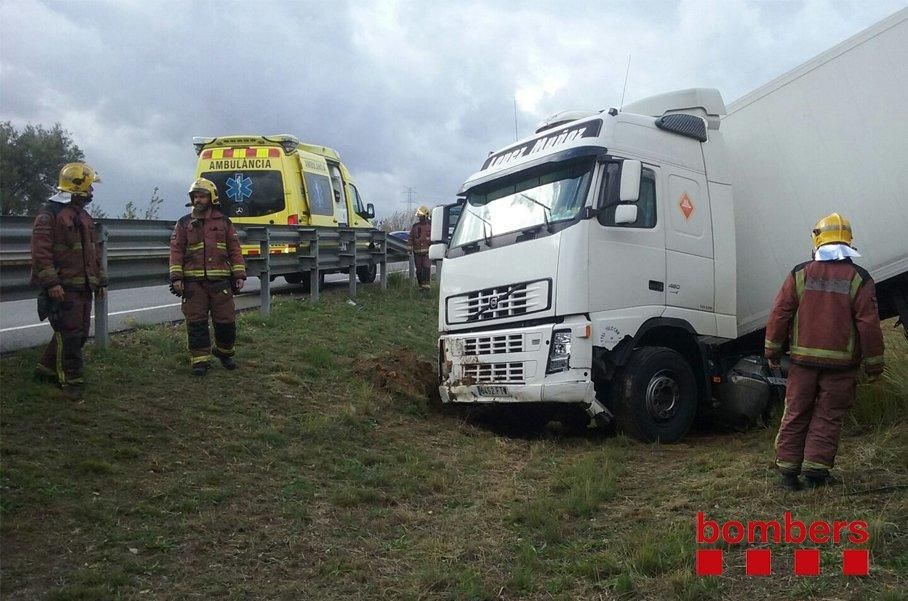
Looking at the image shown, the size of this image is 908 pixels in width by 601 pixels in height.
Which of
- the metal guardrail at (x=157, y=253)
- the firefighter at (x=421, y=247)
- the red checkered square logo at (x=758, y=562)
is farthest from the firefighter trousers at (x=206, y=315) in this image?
the firefighter at (x=421, y=247)

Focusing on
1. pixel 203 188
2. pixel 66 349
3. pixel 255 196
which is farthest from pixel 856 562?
pixel 255 196

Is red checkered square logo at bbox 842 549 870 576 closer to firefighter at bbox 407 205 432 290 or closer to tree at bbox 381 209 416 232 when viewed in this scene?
firefighter at bbox 407 205 432 290

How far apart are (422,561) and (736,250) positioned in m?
5.45

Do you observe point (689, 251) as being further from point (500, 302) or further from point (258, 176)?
point (258, 176)

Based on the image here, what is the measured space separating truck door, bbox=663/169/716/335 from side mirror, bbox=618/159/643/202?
84 centimetres

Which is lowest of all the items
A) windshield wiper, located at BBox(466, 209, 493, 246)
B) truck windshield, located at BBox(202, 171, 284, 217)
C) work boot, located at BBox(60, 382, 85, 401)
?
work boot, located at BBox(60, 382, 85, 401)

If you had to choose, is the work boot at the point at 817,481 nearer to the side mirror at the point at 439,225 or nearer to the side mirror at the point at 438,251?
the side mirror at the point at 438,251

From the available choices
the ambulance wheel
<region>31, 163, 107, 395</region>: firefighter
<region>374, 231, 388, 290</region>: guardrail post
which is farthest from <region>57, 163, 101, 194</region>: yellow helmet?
the ambulance wheel

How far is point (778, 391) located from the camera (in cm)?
802

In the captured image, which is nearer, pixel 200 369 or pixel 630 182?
pixel 630 182

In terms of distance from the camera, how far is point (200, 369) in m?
7.27

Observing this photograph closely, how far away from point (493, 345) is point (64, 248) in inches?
140

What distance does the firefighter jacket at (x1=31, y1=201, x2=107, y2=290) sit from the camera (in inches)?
236

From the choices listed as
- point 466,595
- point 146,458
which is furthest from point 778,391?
point 146,458
